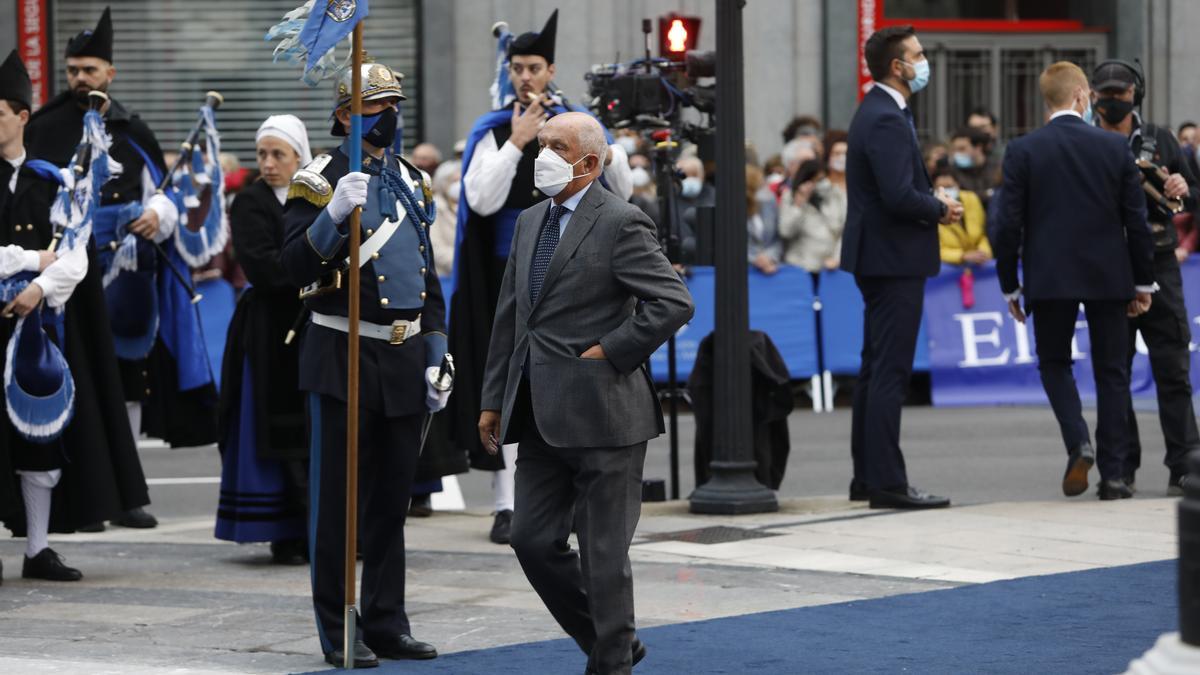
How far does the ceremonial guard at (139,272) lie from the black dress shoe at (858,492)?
3280 mm

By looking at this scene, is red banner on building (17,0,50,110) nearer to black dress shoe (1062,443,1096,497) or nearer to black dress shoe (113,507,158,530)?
black dress shoe (113,507,158,530)

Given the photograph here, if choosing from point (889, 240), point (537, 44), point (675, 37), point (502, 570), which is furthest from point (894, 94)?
point (502, 570)

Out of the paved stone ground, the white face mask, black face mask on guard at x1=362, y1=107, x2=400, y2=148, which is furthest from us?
the paved stone ground

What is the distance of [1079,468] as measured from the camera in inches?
425

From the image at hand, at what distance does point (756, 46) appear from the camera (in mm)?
22828

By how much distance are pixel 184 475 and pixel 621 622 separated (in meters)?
7.35

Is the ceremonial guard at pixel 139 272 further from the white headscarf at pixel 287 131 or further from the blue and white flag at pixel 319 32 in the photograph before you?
the blue and white flag at pixel 319 32

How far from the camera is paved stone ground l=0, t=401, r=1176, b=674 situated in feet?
25.1

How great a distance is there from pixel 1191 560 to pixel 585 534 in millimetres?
Answer: 2777

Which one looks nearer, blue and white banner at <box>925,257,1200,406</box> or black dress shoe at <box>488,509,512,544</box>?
black dress shoe at <box>488,509,512,544</box>

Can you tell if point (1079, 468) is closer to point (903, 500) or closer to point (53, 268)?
point (903, 500)

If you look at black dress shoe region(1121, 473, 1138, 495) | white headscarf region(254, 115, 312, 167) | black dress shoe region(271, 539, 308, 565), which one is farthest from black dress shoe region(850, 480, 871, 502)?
white headscarf region(254, 115, 312, 167)

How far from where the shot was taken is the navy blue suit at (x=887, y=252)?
34.8 feet

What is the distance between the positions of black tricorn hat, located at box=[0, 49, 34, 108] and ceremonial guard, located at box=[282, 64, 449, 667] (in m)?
2.22
